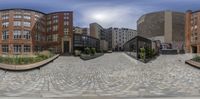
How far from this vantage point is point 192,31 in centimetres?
7212

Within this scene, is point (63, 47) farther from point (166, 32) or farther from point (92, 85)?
point (166, 32)

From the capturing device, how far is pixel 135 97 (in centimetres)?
789

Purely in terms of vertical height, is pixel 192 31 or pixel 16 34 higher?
pixel 192 31

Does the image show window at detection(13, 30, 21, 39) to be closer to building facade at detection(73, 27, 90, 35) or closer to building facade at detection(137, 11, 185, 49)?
building facade at detection(73, 27, 90, 35)

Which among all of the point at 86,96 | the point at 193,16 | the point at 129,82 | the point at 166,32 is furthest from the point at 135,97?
the point at 166,32

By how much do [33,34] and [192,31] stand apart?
51.5 metres

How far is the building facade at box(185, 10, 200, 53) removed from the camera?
225ft

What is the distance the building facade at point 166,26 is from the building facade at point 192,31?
20599 mm

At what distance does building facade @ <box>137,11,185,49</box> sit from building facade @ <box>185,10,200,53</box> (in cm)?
2060

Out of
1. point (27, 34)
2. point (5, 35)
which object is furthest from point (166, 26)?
point (5, 35)

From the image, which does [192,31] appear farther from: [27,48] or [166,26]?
[27,48]

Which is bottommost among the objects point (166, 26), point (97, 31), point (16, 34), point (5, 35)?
point (5, 35)

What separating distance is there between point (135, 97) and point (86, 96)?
5.26 feet

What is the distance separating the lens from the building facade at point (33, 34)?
29609 millimetres
